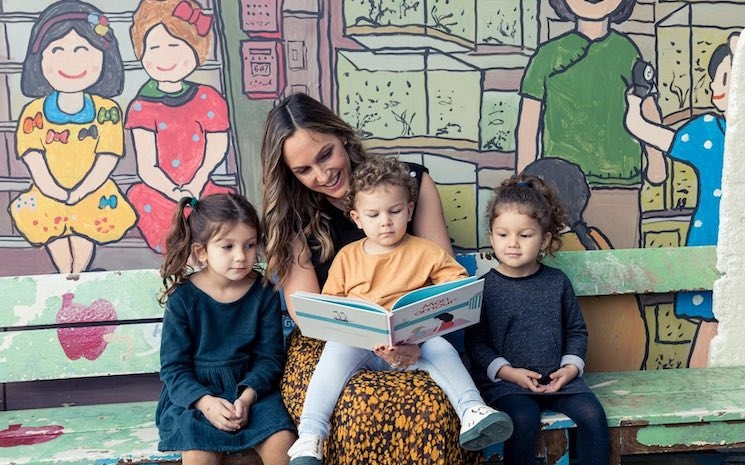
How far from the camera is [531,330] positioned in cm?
315

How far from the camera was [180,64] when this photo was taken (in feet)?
11.4

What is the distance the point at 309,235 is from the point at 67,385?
1.38 meters

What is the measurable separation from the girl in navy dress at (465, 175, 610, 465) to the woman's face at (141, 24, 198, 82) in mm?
1497

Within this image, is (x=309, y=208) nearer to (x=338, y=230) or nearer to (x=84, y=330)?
(x=338, y=230)

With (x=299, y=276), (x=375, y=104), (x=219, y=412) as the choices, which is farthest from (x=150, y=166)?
(x=219, y=412)

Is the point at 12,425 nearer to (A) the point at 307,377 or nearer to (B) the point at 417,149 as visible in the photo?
(A) the point at 307,377

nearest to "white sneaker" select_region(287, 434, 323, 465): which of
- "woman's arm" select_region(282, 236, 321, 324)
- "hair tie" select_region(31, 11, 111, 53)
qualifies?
"woman's arm" select_region(282, 236, 321, 324)

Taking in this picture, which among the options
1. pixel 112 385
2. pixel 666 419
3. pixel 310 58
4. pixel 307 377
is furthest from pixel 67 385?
pixel 666 419

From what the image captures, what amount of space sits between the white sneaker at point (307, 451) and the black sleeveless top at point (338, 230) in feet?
2.80

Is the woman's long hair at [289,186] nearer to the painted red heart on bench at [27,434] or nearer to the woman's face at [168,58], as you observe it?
the woman's face at [168,58]

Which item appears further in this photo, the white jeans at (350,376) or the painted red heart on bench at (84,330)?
the painted red heart on bench at (84,330)

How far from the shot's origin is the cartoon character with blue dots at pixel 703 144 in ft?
12.1

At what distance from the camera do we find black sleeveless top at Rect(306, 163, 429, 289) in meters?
3.34

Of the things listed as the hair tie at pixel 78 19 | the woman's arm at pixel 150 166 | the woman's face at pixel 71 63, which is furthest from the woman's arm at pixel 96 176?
the hair tie at pixel 78 19
